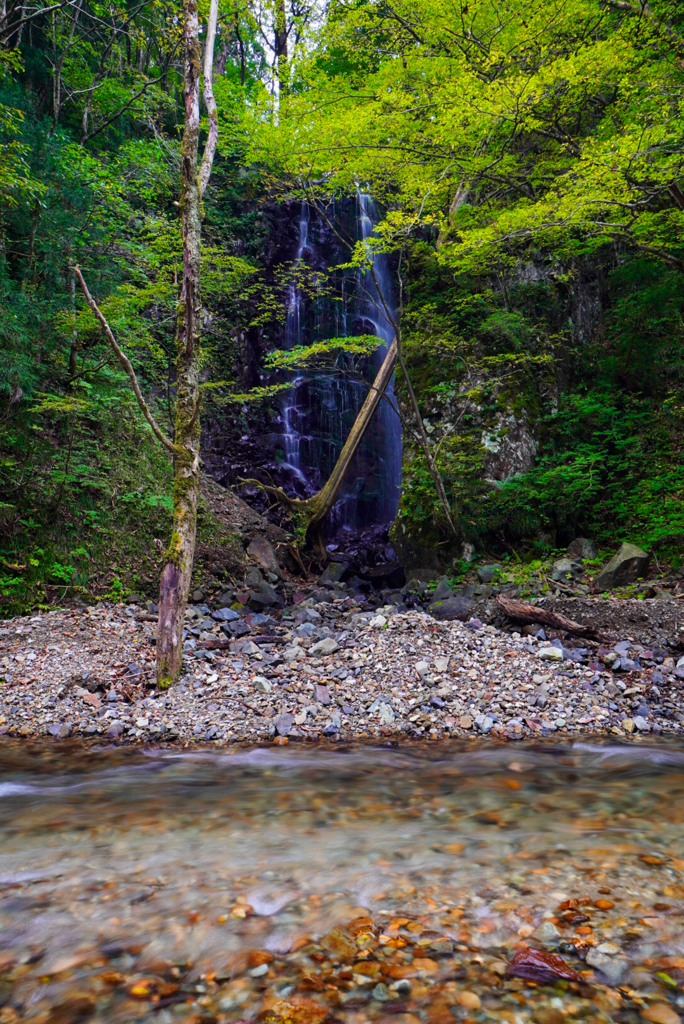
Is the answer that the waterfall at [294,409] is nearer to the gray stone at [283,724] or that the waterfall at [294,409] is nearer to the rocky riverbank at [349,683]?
the rocky riverbank at [349,683]

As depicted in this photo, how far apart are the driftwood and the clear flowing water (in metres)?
1.69

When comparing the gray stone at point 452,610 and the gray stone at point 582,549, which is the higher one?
the gray stone at point 582,549

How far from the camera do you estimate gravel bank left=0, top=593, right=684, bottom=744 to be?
158 inches

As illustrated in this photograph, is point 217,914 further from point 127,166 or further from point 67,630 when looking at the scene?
point 127,166

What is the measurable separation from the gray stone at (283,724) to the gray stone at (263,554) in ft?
16.0

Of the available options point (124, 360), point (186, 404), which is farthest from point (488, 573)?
point (124, 360)

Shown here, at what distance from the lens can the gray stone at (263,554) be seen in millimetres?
8992

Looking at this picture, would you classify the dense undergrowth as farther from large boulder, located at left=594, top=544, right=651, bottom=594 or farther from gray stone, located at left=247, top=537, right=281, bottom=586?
gray stone, located at left=247, top=537, right=281, bottom=586

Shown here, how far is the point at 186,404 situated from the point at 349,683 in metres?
2.88

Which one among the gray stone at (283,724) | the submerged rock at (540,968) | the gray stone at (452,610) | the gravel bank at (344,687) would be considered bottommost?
the gray stone at (283,724)

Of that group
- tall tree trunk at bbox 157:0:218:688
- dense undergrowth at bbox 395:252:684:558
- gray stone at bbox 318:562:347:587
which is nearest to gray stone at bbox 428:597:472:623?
dense undergrowth at bbox 395:252:684:558

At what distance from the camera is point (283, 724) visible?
403 centimetres

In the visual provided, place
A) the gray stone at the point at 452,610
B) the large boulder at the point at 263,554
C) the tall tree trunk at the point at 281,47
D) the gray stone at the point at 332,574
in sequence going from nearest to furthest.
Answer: the gray stone at the point at 452,610, the large boulder at the point at 263,554, the gray stone at the point at 332,574, the tall tree trunk at the point at 281,47

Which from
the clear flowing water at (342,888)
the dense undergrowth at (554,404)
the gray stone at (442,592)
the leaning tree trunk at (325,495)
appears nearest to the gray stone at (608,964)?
the clear flowing water at (342,888)
